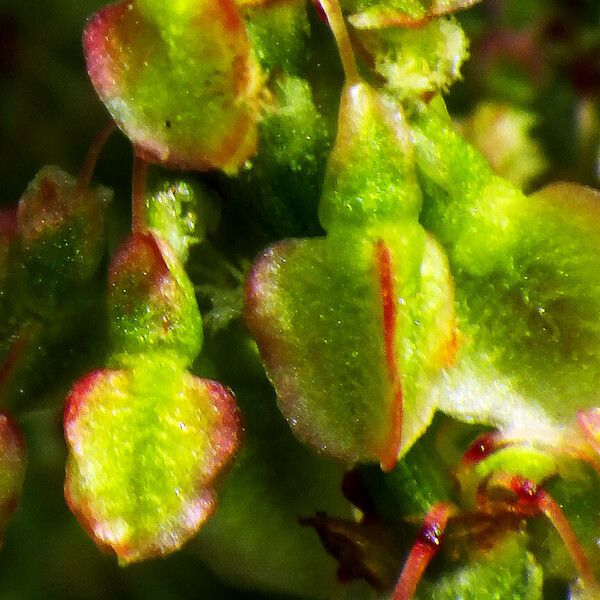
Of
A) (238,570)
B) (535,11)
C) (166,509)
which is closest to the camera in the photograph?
(166,509)

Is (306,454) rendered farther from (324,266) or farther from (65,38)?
(65,38)

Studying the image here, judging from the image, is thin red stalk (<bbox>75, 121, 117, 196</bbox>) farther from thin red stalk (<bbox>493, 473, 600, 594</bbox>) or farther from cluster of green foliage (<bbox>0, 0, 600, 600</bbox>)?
thin red stalk (<bbox>493, 473, 600, 594</bbox>)

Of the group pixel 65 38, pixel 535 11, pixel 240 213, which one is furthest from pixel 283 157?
pixel 535 11

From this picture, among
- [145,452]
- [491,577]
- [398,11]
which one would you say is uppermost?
[398,11]

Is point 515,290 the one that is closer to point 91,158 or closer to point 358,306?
point 358,306

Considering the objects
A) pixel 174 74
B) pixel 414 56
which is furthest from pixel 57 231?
pixel 414 56
